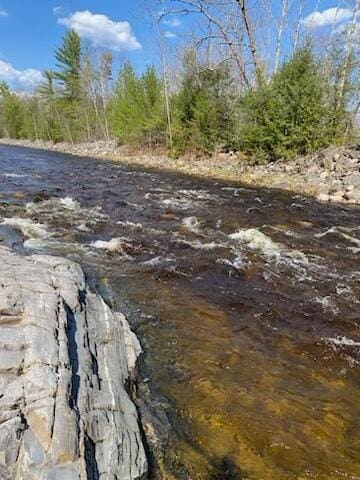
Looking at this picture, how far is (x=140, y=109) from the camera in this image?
3766 cm

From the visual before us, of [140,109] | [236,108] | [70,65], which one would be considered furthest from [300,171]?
[70,65]

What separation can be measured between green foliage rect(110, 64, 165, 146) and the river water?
75.4ft

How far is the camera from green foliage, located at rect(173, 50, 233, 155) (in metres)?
28.0

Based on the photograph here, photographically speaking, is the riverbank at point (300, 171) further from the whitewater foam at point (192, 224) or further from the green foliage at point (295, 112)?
the whitewater foam at point (192, 224)

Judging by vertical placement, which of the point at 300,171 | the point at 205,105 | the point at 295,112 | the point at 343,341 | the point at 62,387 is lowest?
the point at 343,341

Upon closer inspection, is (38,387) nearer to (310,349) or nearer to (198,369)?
(198,369)

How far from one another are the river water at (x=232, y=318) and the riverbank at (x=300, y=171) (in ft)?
11.8

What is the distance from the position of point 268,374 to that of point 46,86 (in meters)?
67.3

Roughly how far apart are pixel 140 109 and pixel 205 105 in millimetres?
11357

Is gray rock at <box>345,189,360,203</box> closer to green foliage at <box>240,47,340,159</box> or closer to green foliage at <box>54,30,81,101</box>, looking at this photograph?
green foliage at <box>240,47,340,159</box>

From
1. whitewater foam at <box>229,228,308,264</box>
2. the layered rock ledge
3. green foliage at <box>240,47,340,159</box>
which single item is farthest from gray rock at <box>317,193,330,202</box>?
the layered rock ledge

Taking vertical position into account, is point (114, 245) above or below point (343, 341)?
above

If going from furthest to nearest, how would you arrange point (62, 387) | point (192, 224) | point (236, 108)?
point (236, 108)
point (192, 224)
point (62, 387)

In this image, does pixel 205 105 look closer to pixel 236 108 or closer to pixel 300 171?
pixel 236 108
